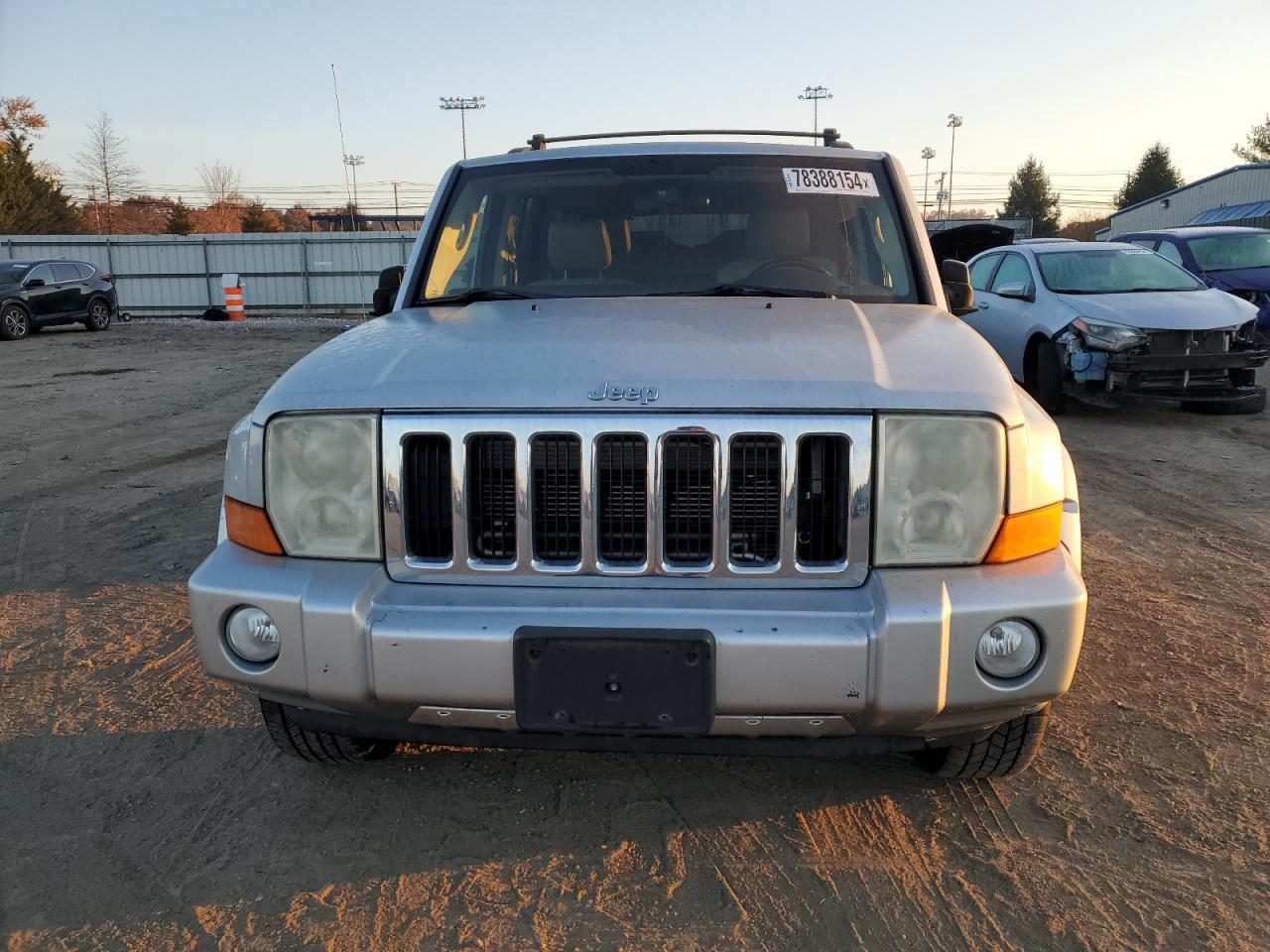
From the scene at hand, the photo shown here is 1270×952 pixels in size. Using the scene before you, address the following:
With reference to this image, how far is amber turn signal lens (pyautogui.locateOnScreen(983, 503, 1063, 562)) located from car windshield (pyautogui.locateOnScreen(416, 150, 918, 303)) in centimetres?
119

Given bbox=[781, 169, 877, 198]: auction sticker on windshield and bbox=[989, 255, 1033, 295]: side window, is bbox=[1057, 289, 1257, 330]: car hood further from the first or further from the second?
bbox=[781, 169, 877, 198]: auction sticker on windshield

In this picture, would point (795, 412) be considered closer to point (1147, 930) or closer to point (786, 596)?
point (786, 596)

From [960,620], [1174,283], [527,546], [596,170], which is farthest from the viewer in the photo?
[1174,283]

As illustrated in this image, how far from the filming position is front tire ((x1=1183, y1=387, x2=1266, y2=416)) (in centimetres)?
866

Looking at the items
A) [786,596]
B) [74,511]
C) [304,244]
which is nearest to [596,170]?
[786,596]

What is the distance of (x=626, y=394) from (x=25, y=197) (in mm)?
49372

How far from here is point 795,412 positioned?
221 centimetres

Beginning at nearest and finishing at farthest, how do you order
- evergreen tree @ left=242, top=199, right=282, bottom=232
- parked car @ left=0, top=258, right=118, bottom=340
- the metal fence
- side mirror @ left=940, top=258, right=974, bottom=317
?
side mirror @ left=940, top=258, right=974, bottom=317, parked car @ left=0, top=258, right=118, bottom=340, the metal fence, evergreen tree @ left=242, top=199, right=282, bottom=232

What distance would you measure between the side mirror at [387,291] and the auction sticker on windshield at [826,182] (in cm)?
149

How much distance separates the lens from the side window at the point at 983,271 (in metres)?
10.6

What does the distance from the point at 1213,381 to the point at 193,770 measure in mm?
8482

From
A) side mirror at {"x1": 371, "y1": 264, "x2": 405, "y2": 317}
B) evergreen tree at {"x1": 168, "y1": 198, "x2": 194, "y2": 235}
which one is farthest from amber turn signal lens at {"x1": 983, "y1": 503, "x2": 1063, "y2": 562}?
evergreen tree at {"x1": 168, "y1": 198, "x2": 194, "y2": 235}

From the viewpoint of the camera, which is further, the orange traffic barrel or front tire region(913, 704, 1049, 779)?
the orange traffic barrel

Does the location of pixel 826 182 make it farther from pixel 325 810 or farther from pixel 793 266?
pixel 325 810
